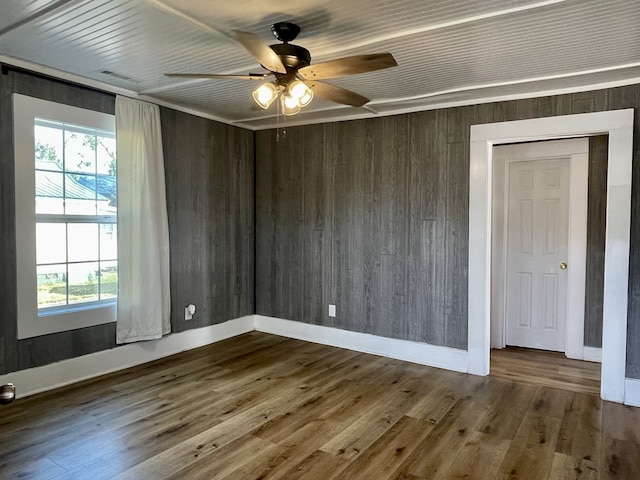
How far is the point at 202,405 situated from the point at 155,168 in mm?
2205

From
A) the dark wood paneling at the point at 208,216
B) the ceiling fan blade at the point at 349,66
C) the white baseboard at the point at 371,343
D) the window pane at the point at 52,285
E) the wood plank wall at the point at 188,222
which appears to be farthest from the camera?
the dark wood paneling at the point at 208,216

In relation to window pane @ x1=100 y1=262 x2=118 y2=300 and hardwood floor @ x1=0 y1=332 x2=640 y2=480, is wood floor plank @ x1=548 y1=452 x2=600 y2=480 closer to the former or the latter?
hardwood floor @ x1=0 y1=332 x2=640 y2=480

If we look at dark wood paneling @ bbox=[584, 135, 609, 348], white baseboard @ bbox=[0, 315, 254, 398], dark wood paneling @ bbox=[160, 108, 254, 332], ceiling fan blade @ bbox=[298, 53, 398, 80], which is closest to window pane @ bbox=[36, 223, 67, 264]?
white baseboard @ bbox=[0, 315, 254, 398]

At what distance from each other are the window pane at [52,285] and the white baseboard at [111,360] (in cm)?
50

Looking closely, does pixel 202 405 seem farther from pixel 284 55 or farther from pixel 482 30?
pixel 482 30

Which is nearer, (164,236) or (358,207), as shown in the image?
(164,236)

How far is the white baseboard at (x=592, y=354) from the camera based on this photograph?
14.5 ft

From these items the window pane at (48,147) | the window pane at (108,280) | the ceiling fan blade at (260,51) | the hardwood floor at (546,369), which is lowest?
the hardwood floor at (546,369)

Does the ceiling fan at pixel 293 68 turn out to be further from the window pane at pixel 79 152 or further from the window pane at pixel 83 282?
the window pane at pixel 83 282

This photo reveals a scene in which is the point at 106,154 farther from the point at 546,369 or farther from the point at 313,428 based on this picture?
the point at 546,369

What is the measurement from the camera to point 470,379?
3877 mm

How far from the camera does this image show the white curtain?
3881mm

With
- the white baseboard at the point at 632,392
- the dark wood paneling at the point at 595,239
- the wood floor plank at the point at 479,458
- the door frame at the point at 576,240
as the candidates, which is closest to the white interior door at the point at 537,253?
the door frame at the point at 576,240

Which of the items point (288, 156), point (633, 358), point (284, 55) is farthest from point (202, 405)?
point (633, 358)
